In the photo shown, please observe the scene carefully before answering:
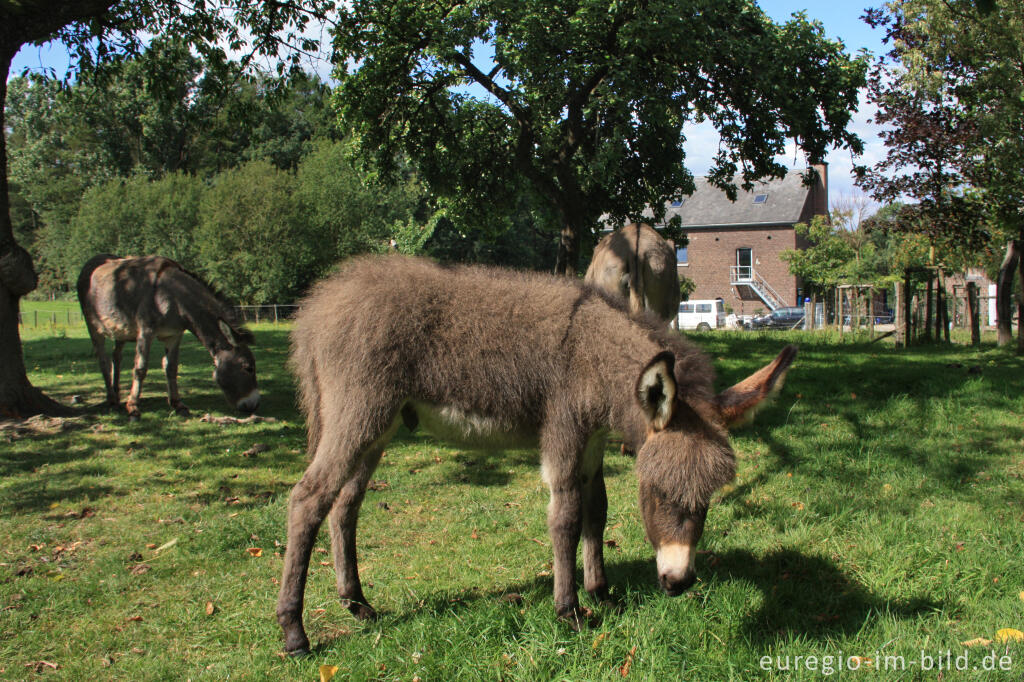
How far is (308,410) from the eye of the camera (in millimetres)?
4297

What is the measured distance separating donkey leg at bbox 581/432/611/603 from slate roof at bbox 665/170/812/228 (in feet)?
151

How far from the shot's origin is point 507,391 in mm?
3768

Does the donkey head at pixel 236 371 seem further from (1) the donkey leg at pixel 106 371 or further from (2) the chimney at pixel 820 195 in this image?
(2) the chimney at pixel 820 195

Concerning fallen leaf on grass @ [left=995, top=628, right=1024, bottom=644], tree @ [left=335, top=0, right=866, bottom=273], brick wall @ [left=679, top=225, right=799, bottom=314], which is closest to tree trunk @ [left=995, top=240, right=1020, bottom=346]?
tree @ [left=335, top=0, right=866, bottom=273]

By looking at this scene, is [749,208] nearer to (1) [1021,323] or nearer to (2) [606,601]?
(1) [1021,323]

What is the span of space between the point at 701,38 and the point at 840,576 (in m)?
11.4

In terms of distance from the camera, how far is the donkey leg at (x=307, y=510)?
145 inches

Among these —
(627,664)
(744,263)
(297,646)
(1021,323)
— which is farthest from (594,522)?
(744,263)

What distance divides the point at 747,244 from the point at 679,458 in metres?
50.3

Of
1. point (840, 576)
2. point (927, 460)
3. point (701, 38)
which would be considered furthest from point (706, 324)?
point (840, 576)

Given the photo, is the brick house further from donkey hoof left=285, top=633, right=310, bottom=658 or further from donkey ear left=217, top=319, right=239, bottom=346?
donkey hoof left=285, top=633, right=310, bottom=658

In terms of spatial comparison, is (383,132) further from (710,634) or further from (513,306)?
(710,634)

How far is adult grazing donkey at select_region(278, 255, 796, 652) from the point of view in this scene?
356 centimetres

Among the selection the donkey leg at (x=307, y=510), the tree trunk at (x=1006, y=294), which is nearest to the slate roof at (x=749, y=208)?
the tree trunk at (x=1006, y=294)
